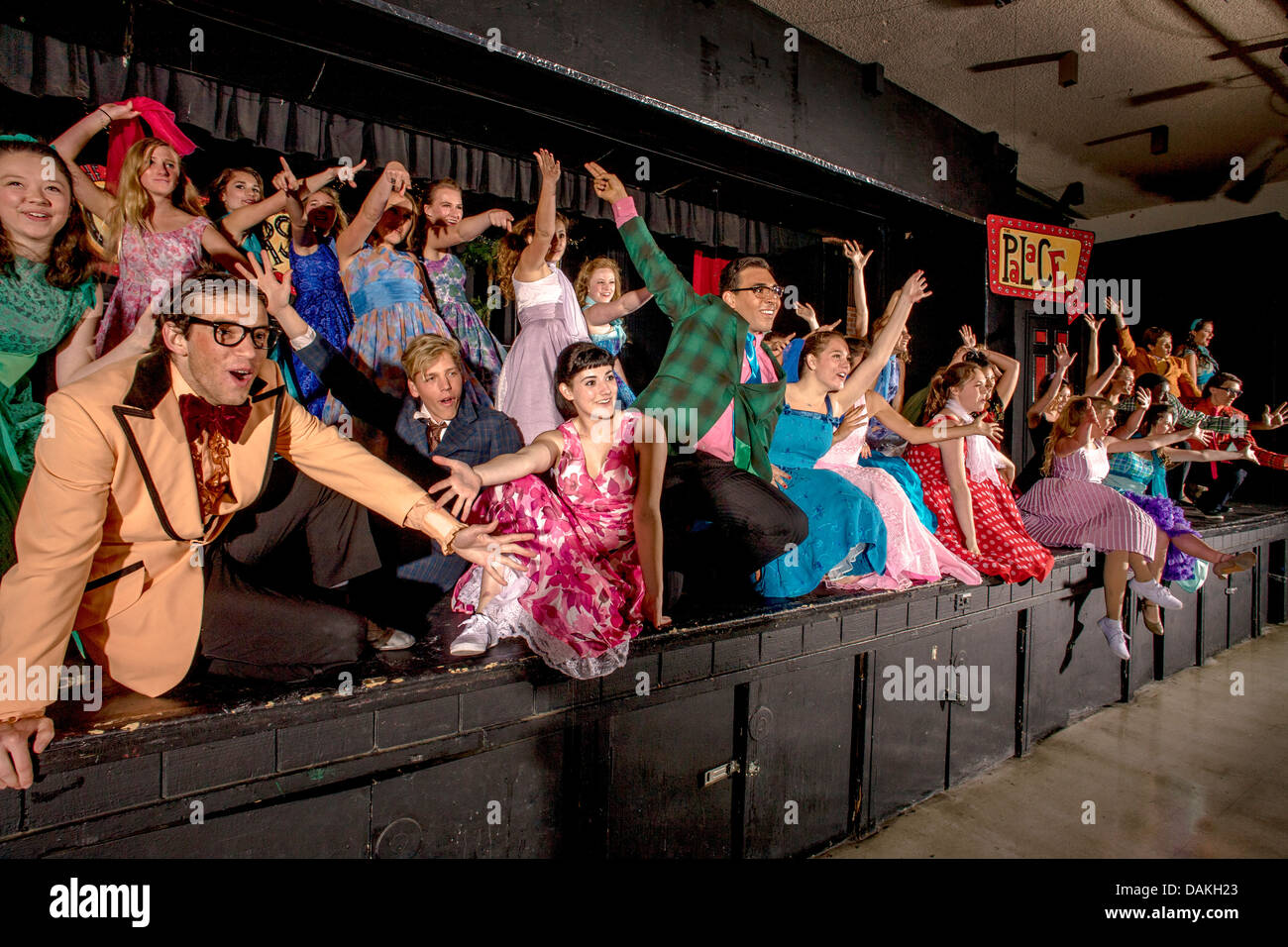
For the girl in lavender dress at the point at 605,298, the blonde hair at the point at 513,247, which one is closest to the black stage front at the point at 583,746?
the girl in lavender dress at the point at 605,298

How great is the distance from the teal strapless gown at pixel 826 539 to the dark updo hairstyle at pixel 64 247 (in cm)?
251

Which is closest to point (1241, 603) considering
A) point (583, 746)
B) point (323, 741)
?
point (583, 746)

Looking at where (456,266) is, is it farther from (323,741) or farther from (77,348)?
(323,741)

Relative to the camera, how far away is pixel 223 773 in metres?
1.50

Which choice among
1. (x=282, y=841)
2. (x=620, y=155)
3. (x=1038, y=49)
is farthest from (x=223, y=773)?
(x=1038, y=49)

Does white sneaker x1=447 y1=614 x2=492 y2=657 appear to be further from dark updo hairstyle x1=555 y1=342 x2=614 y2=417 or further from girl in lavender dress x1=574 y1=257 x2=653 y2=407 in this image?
girl in lavender dress x1=574 y1=257 x2=653 y2=407

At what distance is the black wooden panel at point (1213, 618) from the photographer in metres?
5.18

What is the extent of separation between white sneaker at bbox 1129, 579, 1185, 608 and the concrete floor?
670 millimetres

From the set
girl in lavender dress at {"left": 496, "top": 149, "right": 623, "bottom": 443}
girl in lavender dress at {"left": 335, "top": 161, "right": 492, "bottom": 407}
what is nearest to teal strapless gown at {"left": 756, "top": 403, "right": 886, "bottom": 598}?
girl in lavender dress at {"left": 496, "top": 149, "right": 623, "bottom": 443}

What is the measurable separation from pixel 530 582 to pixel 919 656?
1.92 m

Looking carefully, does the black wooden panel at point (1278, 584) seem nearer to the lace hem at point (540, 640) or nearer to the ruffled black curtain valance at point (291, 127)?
Answer: the ruffled black curtain valance at point (291, 127)

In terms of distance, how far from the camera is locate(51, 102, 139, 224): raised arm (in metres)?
2.43

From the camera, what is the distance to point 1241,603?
5.78 meters

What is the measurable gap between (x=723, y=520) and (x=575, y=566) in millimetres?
670
